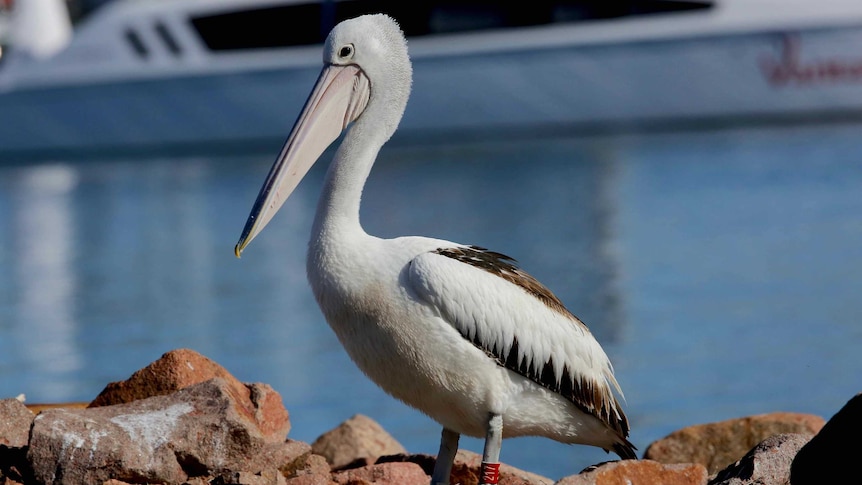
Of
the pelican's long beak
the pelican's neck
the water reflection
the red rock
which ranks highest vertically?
the water reflection

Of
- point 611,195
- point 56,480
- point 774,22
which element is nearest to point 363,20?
point 56,480

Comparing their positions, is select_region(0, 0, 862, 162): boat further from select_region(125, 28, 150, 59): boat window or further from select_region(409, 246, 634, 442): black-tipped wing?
select_region(409, 246, 634, 442): black-tipped wing

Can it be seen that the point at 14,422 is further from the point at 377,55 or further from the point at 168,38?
the point at 168,38

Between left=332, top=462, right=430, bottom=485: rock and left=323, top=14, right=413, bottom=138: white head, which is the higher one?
left=323, top=14, right=413, bottom=138: white head

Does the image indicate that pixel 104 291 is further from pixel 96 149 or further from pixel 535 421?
pixel 96 149

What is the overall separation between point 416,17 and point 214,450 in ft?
66.4

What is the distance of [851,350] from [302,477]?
228 inches

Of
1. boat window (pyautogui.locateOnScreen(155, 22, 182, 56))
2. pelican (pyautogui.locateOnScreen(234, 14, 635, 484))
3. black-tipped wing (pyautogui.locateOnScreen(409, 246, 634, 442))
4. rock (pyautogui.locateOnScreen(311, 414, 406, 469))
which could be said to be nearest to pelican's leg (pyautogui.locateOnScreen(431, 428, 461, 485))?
pelican (pyautogui.locateOnScreen(234, 14, 635, 484))

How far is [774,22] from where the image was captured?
22.2 meters

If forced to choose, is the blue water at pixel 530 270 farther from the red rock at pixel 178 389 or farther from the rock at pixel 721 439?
the red rock at pixel 178 389

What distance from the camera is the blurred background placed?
863 centimetres

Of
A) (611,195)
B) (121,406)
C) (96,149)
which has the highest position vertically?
(96,149)

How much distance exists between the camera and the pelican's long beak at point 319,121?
160 inches

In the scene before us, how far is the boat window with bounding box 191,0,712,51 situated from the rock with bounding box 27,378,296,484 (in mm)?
19467
